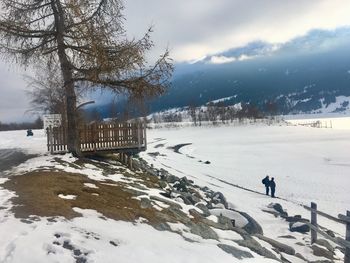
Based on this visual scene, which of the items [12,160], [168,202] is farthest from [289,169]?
[168,202]

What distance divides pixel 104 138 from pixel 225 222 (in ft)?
29.0

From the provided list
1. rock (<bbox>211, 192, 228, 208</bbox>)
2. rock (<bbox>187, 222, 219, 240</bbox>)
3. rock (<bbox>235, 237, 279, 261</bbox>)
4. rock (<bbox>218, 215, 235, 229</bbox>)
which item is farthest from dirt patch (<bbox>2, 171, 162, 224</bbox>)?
rock (<bbox>211, 192, 228, 208</bbox>)

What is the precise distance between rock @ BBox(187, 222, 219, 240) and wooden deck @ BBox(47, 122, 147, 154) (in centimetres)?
969

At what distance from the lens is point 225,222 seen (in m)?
12.3

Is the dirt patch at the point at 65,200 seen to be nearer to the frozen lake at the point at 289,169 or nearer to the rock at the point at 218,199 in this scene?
the rock at the point at 218,199

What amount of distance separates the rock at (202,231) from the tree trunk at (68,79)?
8.72 metres

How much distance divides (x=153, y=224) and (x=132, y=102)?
30.5ft

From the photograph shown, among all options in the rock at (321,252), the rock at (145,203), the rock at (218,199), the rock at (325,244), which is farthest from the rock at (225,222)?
the rock at (218,199)

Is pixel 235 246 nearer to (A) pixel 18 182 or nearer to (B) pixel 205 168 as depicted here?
(A) pixel 18 182

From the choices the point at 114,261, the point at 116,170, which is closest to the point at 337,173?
the point at 116,170

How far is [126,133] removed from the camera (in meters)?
20.4

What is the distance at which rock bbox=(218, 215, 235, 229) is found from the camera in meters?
11.8

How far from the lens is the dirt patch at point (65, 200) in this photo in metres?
9.15

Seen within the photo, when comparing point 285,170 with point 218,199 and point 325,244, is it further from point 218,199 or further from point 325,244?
point 325,244
